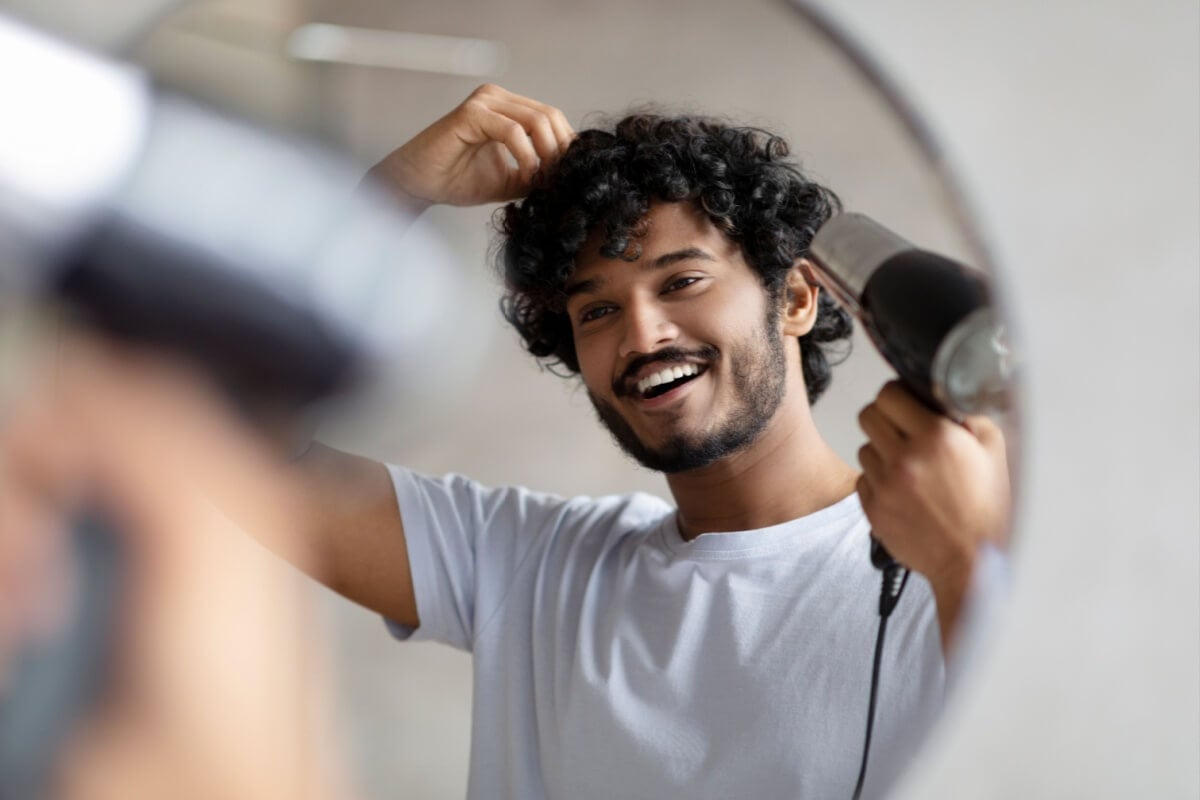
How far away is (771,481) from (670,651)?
0.43 ft

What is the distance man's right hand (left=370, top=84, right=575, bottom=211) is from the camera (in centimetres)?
69

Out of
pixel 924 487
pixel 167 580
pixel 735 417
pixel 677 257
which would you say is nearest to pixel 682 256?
pixel 677 257

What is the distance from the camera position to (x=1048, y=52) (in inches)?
40.3

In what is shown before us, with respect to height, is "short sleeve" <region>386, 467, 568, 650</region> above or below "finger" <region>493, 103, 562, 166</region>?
below

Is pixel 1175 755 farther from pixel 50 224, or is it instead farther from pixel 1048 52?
pixel 50 224

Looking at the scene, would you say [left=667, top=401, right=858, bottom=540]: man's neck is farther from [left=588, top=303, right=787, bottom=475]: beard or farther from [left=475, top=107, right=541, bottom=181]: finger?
[left=475, top=107, right=541, bottom=181]: finger

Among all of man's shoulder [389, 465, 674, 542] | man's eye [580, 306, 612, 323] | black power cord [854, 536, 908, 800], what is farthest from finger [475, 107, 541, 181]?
black power cord [854, 536, 908, 800]

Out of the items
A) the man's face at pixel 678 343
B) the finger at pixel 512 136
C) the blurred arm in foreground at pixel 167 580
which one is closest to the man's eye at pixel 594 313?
the man's face at pixel 678 343

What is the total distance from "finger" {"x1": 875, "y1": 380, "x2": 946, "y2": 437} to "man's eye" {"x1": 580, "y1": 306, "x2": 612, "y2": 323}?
0.18 m

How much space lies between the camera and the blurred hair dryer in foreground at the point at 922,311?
0.67m

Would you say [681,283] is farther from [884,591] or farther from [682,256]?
[884,591]

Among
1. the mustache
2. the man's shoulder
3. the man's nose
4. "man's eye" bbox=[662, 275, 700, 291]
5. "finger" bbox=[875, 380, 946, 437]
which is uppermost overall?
"man's eye" bbox=[662, 275, 700, 291]

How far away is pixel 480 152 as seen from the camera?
0.68m

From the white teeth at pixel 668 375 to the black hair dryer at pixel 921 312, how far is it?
0.11 m
